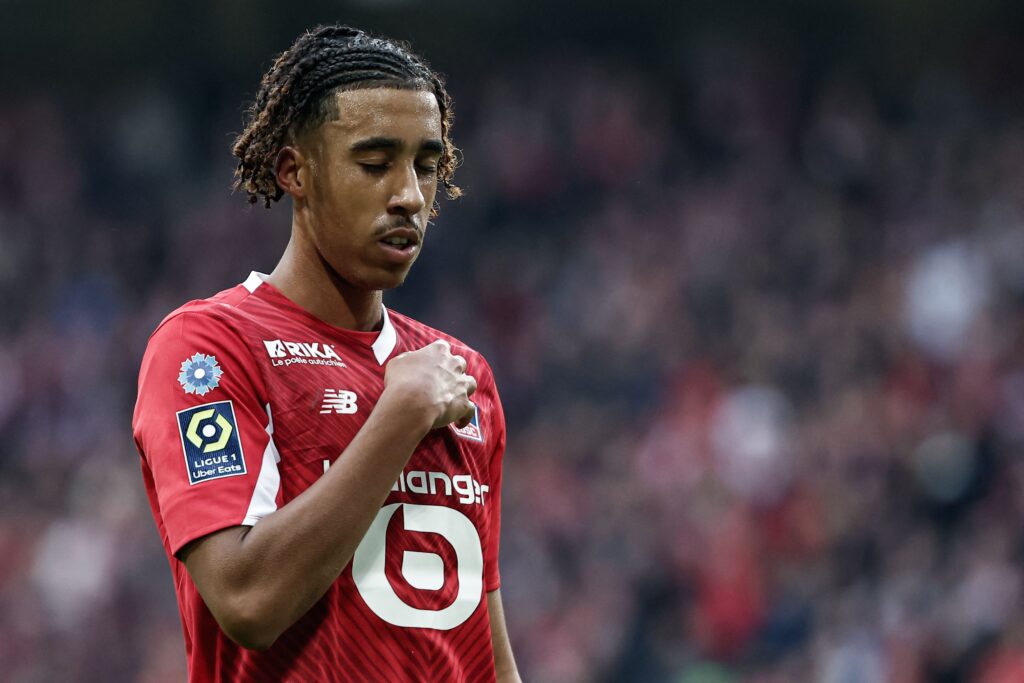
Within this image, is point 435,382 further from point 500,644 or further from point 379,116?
point 500,644

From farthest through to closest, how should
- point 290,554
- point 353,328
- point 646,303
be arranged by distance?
1. point 646,303
2. point 353,328
3. point 290,554

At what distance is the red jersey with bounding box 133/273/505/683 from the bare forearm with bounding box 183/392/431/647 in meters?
0.07

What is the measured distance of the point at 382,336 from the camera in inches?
109

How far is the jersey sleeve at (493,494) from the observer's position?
2.79 m

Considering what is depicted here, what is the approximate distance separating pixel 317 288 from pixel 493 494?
0.55 metres

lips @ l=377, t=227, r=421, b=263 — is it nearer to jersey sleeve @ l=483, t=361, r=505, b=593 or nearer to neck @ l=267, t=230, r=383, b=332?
neck @ l=267, t=230, r=383, b=332

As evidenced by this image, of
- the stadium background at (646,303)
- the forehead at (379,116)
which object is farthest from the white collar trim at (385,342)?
the stadium background at (646,303)

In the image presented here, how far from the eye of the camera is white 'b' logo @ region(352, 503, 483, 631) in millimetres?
2461

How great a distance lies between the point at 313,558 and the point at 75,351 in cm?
1057

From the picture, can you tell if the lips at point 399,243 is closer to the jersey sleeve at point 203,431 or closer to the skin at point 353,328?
the skin at point 353,328

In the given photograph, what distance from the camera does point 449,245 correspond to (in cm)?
1295

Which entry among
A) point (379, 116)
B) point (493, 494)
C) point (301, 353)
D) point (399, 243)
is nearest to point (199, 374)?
point (301, 353)

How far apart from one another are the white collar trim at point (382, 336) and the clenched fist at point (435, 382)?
0.34ft

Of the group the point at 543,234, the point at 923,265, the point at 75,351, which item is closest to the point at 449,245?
the point at 543,234
